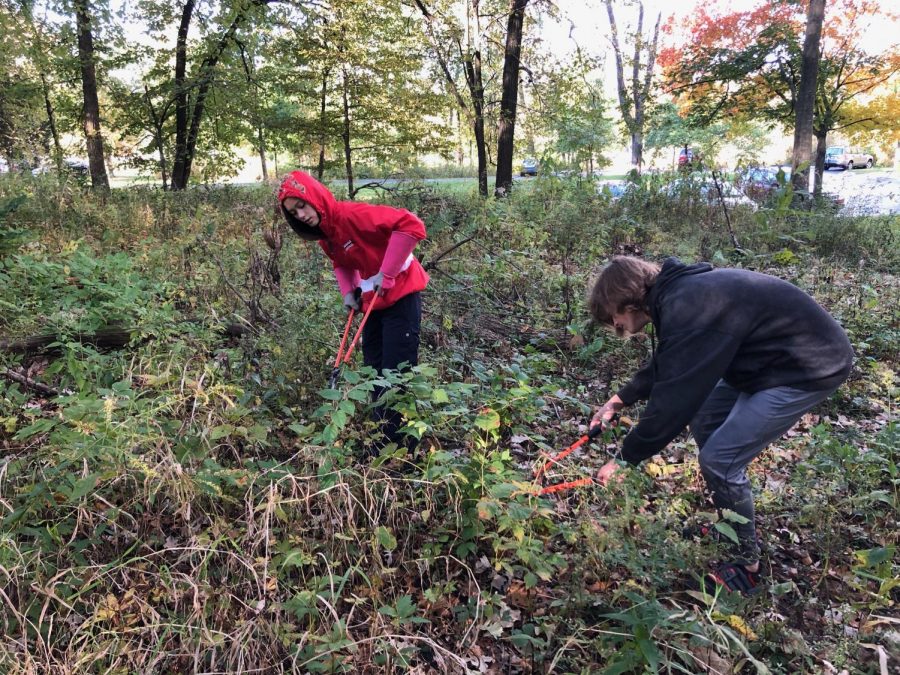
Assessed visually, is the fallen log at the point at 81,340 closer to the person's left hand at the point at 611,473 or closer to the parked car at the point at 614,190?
the person's left hand at the point at 611,473

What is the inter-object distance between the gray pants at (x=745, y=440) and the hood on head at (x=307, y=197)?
240cm

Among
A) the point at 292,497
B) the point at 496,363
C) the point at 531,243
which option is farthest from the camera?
the point at 531,243

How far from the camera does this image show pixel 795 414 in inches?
101

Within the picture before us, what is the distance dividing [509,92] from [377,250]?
10373 mm

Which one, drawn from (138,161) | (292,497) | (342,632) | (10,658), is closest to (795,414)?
(342,632)

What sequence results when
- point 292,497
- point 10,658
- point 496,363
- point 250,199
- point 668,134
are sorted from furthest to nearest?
point 668,134 → point 250,199 → point 496,363 → point 292,497 → point 10,658

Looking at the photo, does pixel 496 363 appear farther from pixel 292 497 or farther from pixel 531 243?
pixel 531 243

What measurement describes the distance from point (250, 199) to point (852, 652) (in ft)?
36.2

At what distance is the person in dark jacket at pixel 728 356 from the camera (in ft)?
7.67

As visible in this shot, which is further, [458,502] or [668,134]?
[668,134]

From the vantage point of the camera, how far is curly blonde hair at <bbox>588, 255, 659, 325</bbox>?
2.55 metres

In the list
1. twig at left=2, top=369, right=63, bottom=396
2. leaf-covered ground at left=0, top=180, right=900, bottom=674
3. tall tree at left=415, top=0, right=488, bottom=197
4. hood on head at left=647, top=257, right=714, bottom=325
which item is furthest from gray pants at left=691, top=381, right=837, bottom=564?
tall tree at left=415, top=0, right=488, bottom=197

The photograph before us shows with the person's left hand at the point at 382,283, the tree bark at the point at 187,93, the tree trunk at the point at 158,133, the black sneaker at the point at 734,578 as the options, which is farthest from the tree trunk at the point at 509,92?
the black sneaker at the point at 734,578

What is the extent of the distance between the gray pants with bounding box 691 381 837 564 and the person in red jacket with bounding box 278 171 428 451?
5.58 ft
